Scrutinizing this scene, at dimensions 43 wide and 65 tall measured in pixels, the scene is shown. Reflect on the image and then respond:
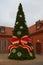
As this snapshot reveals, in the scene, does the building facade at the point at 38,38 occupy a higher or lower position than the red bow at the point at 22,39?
higher

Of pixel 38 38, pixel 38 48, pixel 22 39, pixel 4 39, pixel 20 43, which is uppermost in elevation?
pixel 4 39

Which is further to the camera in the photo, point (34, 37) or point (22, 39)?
point (34, 37)

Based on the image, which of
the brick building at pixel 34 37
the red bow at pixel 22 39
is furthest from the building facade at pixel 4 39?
the red bow at pixel 22 39

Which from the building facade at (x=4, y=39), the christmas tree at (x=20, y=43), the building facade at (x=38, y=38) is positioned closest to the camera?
the christmas tree at (x=20, y=43)

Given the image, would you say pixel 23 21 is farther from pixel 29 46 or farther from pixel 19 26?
pixel 29 46

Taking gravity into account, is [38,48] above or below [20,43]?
above

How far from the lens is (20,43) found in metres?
21.9

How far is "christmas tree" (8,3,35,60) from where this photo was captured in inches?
826

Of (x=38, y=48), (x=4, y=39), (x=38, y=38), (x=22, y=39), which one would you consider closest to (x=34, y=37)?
(x=38, y=38)

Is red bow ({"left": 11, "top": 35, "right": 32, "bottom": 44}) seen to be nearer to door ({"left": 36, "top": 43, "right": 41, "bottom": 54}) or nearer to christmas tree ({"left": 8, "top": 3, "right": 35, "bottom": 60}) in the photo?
christmas tree ({"left": 8, "top": 3, "right": 35, "bottom": 60})

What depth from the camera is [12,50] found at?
71.1 feet

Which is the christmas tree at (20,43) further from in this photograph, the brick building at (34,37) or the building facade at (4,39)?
the building facade at (4,39)

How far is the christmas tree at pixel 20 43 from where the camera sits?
20984 mm

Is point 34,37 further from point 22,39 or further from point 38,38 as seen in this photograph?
point 22,39
